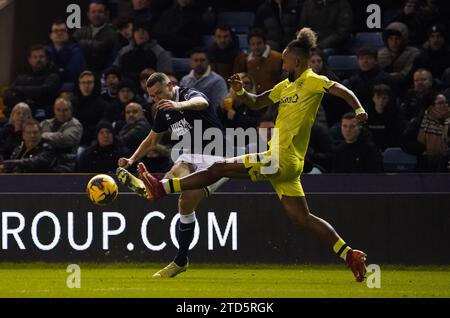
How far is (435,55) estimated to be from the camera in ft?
54.2

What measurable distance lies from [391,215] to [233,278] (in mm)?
2542

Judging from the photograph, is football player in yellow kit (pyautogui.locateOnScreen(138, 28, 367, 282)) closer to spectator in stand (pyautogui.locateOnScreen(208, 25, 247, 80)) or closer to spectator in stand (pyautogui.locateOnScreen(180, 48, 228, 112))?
spectator in stand (pyautogui.locateOnScreen(180, 48, 228, 112))

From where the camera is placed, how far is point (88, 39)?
18172 mm

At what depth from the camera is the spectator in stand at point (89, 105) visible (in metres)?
16.9

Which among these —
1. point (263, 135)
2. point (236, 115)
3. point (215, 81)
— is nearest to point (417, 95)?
point (263, 135)

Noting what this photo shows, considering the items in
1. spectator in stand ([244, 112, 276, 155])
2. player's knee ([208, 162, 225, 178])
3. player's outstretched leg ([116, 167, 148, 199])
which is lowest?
player's outstretched leg ([116, 167, 148, 199])

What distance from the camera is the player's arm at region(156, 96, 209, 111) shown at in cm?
1126

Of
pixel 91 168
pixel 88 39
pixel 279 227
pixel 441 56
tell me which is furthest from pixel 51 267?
pixel 441 56

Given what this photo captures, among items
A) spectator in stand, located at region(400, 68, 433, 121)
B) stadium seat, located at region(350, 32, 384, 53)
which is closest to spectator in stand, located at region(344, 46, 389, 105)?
spectator in stand, located at region(400, 68, 433, 121)

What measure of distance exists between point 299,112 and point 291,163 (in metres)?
0.51

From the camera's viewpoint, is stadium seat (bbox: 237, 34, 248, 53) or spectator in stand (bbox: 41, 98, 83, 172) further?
stadium seat (bbox: 237, 34, 248, 53)

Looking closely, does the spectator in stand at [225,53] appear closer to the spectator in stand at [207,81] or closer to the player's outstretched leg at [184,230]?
the spectator in stand at [207,81]

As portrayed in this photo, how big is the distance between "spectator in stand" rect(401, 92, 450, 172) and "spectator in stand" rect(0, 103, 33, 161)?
5.27m

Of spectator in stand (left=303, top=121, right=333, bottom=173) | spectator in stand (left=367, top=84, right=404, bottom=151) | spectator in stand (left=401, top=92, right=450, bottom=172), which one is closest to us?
spectator in stand (left=401, top=92, right=450, bottom=172)
